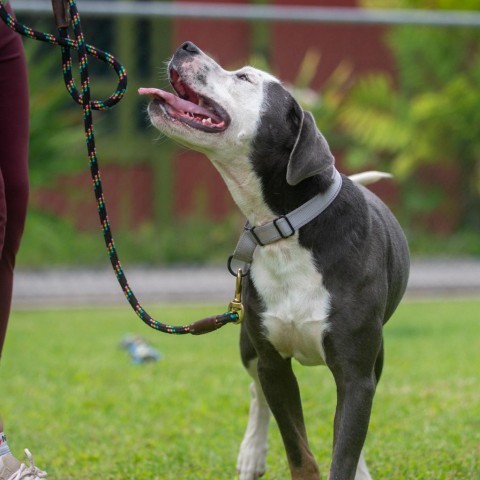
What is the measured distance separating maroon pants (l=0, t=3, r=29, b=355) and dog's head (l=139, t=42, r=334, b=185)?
0.56m

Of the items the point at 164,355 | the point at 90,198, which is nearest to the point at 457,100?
the point at 90,198

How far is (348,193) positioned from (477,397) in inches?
96.2

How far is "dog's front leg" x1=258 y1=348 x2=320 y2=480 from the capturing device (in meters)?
3.71

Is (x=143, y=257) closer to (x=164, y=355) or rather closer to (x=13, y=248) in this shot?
(x=164, y=355)

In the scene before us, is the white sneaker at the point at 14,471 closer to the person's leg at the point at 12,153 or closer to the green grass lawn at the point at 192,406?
the person's leg at the point at 12,153

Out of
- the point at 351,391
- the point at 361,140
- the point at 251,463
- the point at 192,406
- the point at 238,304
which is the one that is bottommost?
the point at 361,140

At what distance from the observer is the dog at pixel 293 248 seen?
3.48m

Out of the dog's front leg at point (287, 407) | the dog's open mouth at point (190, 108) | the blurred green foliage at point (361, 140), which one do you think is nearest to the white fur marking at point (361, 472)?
the dog's front leg at point (287, 407)

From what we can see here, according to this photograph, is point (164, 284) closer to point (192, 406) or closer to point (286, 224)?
point (192, 406)

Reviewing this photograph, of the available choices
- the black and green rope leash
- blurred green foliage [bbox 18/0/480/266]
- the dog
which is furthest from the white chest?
blurred green foliage [bbox 18/0/480/266]

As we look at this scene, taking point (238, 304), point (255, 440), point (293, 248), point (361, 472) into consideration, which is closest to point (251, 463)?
→ point (255, 440)

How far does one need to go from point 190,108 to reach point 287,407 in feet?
3.41

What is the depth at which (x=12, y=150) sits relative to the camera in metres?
3.89

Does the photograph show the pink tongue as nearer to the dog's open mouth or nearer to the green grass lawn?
the dog's open mouth
